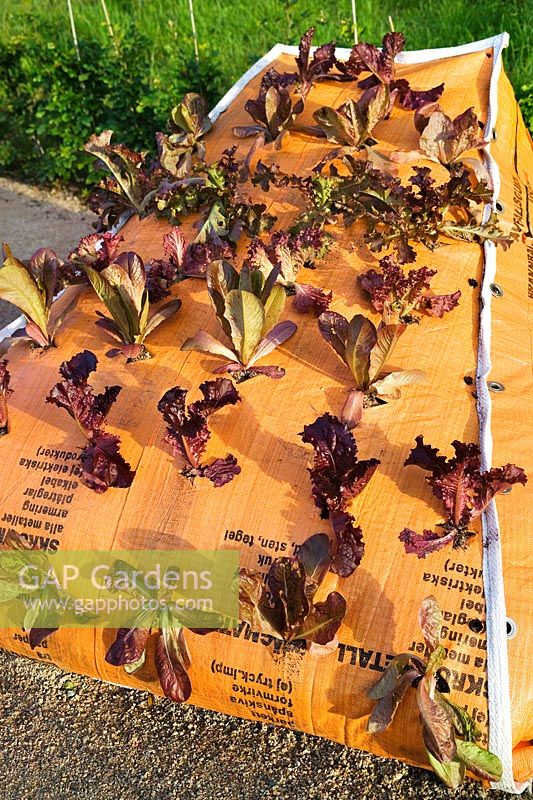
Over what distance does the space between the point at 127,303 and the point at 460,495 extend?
1342mm

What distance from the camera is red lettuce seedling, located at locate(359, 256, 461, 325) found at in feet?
8.91

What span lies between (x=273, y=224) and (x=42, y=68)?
132 inches

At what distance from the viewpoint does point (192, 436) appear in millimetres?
2363

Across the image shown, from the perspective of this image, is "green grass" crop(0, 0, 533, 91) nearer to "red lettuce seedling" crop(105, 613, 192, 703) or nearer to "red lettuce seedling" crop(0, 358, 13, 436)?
"red lettuce seedling" crop(0, 358, 13, 436)

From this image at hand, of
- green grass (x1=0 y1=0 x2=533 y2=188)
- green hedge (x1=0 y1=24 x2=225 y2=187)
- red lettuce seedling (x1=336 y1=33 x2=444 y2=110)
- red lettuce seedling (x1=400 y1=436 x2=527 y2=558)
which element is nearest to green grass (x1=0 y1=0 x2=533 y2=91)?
green grass (x1=0 y1=0 x2=533 y2=188)

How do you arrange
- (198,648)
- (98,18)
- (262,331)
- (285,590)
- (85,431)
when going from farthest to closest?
(98,18) < (262,331) < (85,431) < (198,648) < (285,590)

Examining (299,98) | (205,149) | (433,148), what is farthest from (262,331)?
(299,98)

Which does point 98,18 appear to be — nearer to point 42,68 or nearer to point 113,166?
point 42,68

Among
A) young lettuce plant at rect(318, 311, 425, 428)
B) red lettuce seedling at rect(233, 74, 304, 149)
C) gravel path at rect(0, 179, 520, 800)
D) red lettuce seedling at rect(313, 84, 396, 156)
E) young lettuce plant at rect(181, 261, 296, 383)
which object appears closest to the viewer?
gravel path at rect(0, 179, 520, 800)

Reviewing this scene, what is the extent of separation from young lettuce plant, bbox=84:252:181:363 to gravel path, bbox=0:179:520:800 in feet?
3.87

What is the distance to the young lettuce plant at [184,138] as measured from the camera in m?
3.66

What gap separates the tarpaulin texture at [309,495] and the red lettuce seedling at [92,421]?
0.06 meters

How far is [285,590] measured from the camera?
2.08m

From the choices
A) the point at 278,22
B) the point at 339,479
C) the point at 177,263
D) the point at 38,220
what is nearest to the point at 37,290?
the point at 177,263
